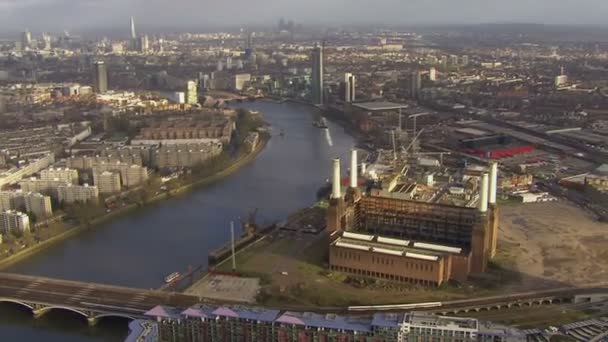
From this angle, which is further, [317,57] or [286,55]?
[286,55]

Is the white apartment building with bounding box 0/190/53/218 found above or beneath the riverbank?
above

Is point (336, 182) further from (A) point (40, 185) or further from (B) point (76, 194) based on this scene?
(A) point (40, 185)

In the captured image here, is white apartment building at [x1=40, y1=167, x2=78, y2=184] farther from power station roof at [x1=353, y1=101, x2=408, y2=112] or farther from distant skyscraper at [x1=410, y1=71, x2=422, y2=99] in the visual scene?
distant skyscraper at [x1=410, y1=71, x2=422, y2=99]

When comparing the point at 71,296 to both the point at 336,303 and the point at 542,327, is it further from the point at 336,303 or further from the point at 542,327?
the point at 542,327

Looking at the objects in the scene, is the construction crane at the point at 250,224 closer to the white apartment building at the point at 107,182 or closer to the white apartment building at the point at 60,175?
the white apartment building at the point at 107,182

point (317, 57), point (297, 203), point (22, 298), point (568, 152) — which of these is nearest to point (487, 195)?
point (297, 203)

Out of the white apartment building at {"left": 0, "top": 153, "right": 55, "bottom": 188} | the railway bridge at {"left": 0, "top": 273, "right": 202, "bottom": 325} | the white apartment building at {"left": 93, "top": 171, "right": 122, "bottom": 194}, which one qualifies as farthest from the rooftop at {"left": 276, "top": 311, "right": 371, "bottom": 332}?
the white apartment building at {"left": 0, "top": 153, "right": 55, "bottom": 188}
